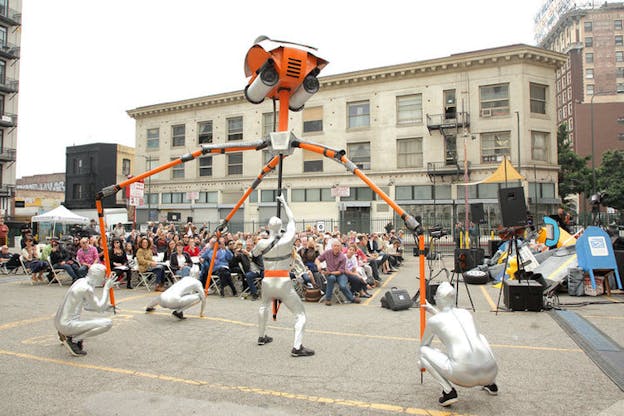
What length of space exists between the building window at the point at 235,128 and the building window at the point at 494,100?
68.9 ft

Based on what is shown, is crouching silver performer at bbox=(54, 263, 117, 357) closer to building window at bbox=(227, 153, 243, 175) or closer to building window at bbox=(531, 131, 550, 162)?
building window at bbox=(531, 131, 550, 162)

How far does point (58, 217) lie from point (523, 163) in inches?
1176

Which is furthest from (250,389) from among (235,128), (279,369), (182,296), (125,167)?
(125,167)

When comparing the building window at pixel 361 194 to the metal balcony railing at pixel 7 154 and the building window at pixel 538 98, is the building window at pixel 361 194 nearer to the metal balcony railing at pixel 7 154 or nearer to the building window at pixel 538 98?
the building window at pixel 538 98

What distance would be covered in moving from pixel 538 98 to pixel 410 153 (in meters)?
9.96

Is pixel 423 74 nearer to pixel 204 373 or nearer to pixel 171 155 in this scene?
pixel 171 155

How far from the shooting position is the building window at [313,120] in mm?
37250

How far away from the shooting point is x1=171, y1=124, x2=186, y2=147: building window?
43156 mm

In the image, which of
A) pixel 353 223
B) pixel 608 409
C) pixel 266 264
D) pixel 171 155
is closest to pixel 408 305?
pixel 266 264

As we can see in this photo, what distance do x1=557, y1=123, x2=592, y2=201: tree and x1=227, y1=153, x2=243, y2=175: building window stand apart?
3058 cm

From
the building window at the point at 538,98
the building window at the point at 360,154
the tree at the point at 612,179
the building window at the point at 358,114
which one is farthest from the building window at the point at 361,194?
the tree at the point at 612,179

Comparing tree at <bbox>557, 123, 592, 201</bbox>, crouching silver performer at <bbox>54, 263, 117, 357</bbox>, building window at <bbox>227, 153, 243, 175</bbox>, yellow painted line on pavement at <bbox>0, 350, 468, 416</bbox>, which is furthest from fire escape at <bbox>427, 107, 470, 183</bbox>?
yellow painted line on pavement at <bbox>0, 350, 468, 416</bbox>

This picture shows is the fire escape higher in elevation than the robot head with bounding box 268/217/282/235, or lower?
higher

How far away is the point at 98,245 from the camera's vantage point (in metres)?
14.8
